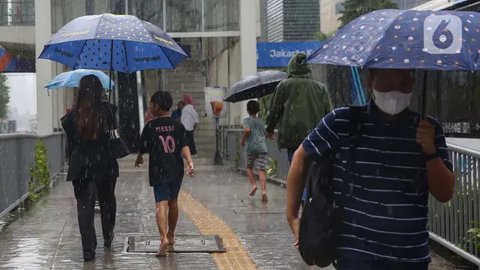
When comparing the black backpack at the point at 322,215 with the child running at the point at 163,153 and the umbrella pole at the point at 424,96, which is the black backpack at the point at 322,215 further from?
the child running at the point at 163,153

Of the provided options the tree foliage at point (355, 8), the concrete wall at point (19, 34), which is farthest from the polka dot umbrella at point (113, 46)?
the tree foliage at point (355, 8)

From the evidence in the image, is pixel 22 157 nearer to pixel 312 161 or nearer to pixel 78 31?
pixel 78 31

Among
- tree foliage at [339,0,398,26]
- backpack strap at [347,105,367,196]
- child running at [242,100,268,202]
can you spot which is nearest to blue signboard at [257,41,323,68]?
child running at [242,100,268,202]

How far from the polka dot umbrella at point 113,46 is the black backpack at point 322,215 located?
4.89 metres

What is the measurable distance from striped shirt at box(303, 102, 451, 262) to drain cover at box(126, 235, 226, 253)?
477 cm

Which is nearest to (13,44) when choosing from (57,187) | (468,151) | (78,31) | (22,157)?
(57,187)

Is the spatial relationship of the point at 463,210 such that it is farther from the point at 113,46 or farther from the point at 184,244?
the point at 113,46

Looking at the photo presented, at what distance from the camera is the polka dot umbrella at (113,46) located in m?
8.47

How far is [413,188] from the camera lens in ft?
11.8

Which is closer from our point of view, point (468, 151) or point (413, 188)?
point (413, 188)

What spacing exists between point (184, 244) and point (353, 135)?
17.2ft

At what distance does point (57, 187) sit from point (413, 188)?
1280 centimetres

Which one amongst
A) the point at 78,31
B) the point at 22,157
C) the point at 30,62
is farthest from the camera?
the point at 30,62

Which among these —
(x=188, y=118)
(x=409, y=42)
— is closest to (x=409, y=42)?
(x=409, y=42)
